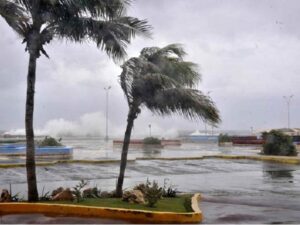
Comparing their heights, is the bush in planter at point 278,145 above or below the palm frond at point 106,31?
below

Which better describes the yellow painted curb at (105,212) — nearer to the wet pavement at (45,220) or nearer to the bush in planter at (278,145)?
the wet pavement at (45,220)

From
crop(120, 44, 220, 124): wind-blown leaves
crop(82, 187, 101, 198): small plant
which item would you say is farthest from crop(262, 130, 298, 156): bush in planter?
crop(82, 187, 101, 198): small plant

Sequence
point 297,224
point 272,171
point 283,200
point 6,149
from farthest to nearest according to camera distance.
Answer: point 6,149, point 272,171, point 283,200, point 297,224

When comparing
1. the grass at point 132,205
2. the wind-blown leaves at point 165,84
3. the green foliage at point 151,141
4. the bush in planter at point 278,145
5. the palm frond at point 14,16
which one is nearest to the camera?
the grass at point 132,205

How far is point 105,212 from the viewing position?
10.5 meters

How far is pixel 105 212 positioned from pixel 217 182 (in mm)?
10259

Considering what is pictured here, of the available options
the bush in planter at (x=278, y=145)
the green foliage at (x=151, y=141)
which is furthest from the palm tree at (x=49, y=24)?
the green foliage at (x=151, y=141)

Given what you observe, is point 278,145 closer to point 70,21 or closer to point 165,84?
point 165,84

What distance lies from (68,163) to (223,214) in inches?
684

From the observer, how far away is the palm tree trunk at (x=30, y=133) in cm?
1170

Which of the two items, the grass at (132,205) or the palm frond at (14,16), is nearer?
the grass at (132,205)

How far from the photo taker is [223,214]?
1147cm

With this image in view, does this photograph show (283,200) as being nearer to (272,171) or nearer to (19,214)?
(19,214)

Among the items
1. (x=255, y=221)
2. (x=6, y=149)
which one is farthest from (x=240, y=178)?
(x=6, y=149)
